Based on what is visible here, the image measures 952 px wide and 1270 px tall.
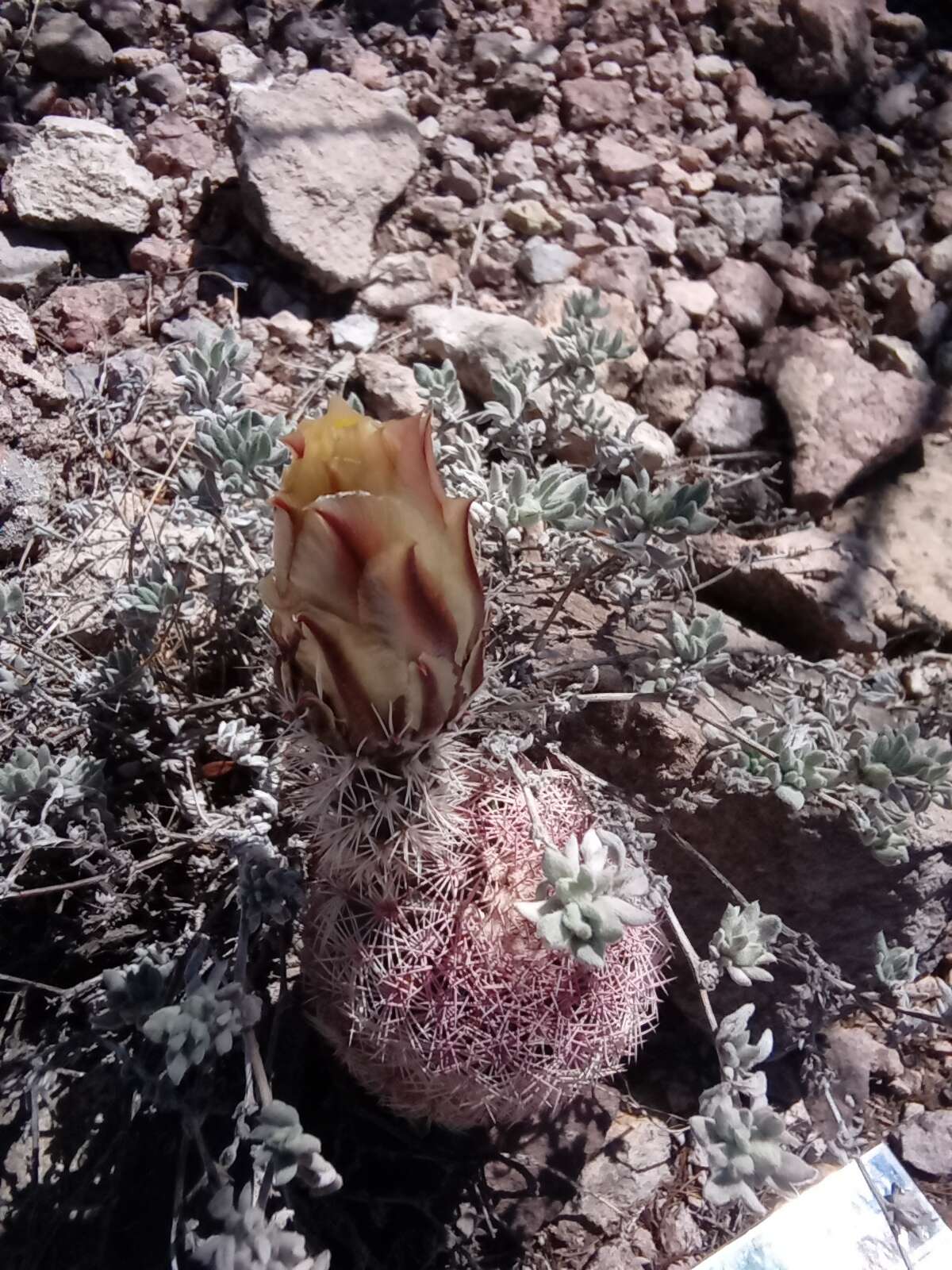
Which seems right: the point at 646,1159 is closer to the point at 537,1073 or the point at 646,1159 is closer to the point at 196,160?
the point at 537,1073

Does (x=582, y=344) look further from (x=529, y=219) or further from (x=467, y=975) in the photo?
(x=467, y=975)

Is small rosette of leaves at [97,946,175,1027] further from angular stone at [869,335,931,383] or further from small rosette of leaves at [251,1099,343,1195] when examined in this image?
angular stone at [869,335,931,383]

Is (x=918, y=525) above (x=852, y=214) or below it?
below

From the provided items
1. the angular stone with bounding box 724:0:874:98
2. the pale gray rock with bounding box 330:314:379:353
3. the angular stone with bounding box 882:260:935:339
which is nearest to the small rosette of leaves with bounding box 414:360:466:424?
the pale gray rock with bounding box 330:314:379:353

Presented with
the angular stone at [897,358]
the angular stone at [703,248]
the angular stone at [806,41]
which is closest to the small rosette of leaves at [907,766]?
the angular stone at [897,358]

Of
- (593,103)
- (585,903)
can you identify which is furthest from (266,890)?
(593,103)

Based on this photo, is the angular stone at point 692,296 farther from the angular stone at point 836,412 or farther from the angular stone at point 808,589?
the angular stone at point 808,589

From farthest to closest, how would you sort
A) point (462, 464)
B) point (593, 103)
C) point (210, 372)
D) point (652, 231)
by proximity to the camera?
point (593, 103) < point (652, 231) < point (462, 464) < point (210, 372)

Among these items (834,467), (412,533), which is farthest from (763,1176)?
(834,467)
